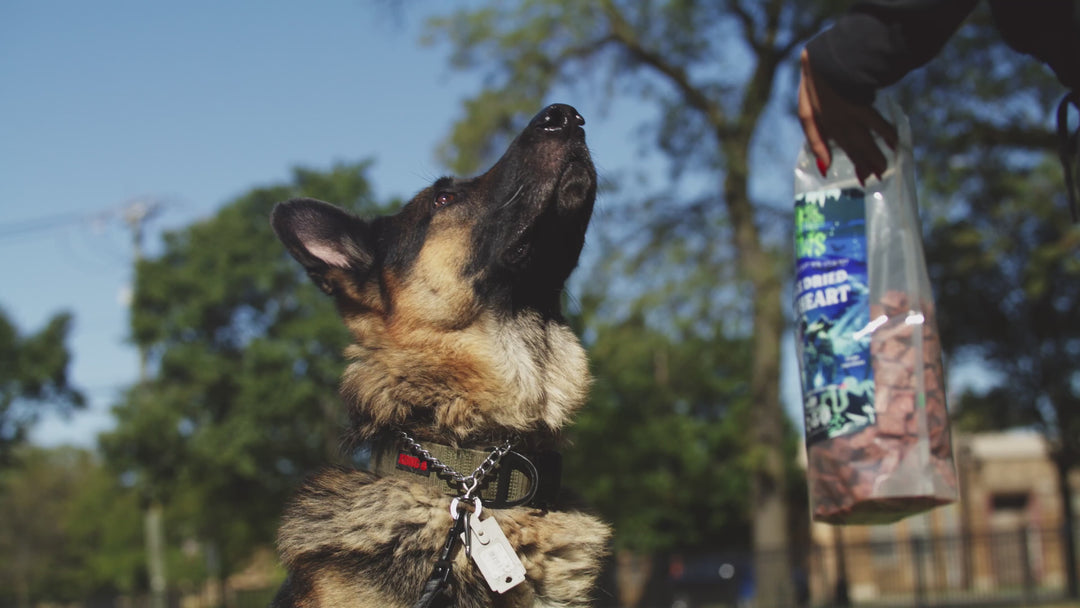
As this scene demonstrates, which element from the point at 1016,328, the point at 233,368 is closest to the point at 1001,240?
the point at 1016,328

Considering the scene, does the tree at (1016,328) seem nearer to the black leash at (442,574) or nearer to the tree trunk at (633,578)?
the tree trunk at (633,578)

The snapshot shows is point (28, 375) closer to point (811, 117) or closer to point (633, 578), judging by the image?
point (633, 578)

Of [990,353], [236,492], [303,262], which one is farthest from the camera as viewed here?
[236,492]

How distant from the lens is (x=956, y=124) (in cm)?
1619

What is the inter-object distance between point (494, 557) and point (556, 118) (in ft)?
5.39

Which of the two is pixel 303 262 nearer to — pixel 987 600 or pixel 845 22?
pixel 845 22

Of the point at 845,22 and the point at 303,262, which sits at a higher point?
the point at 845,22

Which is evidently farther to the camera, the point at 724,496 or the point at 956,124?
the point at 724,496

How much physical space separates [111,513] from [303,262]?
1989 inches

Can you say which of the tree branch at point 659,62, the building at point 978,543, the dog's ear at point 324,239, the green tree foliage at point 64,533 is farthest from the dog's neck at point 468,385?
the green tree foliage at point 64,533

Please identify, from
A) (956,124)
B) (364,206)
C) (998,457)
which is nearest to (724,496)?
(998,457)

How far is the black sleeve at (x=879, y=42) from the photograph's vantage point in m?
2.49

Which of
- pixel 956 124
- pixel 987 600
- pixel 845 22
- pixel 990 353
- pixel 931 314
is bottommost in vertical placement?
pixel 987 600

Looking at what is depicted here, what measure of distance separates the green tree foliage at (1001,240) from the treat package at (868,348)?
28.3 ft
